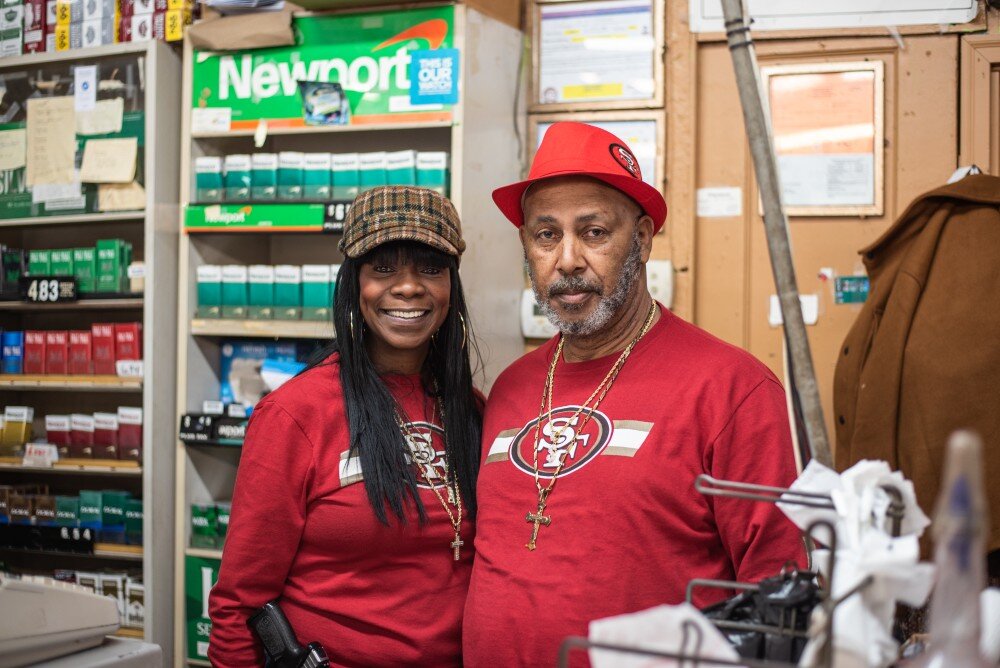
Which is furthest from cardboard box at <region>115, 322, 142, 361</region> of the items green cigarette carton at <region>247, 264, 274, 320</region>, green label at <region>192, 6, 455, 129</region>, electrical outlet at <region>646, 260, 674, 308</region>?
electrical outlet at <region>646, 260, 674, 308</region>

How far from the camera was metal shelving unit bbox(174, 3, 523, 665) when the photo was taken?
290 centimetres

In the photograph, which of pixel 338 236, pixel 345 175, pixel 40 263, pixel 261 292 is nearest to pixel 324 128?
pixel 345 175

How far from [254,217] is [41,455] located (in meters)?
1.28

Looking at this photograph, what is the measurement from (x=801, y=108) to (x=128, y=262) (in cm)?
248

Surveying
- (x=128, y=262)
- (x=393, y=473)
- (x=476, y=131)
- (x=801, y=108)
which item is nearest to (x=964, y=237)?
(x=801, y=108)

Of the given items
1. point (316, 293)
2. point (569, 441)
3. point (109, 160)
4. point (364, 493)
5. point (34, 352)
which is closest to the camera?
point (569, 441)

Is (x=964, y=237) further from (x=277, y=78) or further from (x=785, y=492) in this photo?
(x=277, y=78)

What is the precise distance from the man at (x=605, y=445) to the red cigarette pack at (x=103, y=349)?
2.01 meters

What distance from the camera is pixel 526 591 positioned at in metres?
1.60

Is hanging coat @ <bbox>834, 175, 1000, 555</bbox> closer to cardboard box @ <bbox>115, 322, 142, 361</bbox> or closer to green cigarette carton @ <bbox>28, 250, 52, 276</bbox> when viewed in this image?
cardboard box @ <bbox>115, 322, 142, 361</bbox>

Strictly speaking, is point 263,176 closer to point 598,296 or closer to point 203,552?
point 203,552

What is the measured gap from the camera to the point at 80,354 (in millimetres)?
3428

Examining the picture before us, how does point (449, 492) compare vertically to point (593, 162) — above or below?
below

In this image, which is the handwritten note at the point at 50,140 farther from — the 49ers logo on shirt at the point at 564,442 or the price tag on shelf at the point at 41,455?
the 49ers logo on shirt at the point at 564,442
